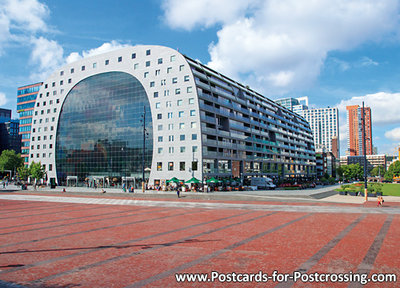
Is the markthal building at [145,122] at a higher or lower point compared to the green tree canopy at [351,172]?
higher

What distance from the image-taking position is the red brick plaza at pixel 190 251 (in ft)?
28.6

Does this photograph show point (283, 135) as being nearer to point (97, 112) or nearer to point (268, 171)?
point (268, 171)

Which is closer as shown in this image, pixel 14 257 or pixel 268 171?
pixel 14 257

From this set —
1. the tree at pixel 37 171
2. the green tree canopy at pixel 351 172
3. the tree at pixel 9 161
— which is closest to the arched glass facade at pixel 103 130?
the tree at pixel 37 171

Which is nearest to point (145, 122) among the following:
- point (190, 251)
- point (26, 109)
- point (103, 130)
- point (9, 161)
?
point (103, 130)

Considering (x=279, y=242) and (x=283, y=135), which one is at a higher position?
(x=283, y=135)

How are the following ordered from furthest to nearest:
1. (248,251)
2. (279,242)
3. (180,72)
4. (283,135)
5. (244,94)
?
(283,135), (244,94), (180,72), (279,242), (248,251)

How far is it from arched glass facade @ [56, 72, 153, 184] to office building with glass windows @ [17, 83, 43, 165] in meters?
35.3

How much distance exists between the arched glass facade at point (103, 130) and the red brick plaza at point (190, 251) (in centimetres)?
4448

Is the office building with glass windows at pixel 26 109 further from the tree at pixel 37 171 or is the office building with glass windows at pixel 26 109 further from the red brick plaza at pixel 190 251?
the red brick plaza at pixel 190 251

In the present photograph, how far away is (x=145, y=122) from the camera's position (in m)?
63.6

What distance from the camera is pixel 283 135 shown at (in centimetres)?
10656

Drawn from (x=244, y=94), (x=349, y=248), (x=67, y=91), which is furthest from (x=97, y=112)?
(x=349, y=248)

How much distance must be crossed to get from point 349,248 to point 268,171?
246 ft
